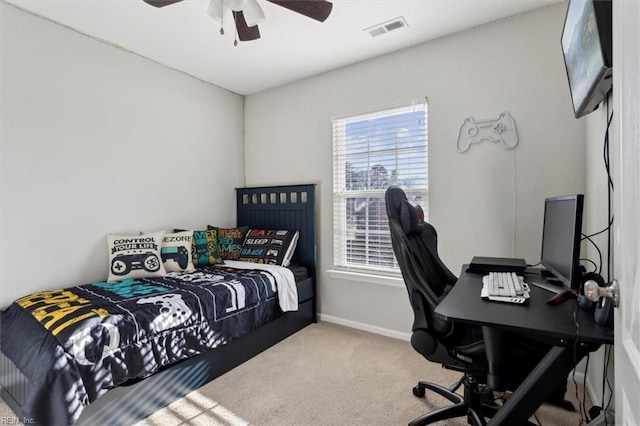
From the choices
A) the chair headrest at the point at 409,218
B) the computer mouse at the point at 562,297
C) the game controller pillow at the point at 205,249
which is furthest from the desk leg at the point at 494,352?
the game controller pillow at the point at 205,249

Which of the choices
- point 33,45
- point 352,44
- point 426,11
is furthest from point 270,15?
point 33,45

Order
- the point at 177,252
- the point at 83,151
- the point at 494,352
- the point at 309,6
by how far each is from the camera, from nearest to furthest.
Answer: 1. the point at 494,352
2. the point at 309,6
3. the point at 83,151
4. the point at 177,252

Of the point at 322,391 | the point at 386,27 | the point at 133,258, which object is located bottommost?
the point at 322,391

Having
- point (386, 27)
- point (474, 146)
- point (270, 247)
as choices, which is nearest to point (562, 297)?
point (474, 146)

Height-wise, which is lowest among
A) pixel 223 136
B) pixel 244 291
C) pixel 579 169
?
pixel 244 291

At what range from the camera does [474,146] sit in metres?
2.45

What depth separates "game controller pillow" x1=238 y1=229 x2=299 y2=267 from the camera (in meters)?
3.09

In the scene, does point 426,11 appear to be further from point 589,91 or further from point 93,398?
point 93,398

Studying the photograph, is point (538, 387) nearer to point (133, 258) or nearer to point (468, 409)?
point (468, 409)

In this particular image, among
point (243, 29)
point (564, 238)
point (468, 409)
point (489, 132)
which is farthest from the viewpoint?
point (489, 132)

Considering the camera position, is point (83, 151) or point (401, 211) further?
point (83, 151)

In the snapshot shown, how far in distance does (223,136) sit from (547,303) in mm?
3355

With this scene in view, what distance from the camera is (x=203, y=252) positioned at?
9.98 ft

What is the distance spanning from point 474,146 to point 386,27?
1122 mm
